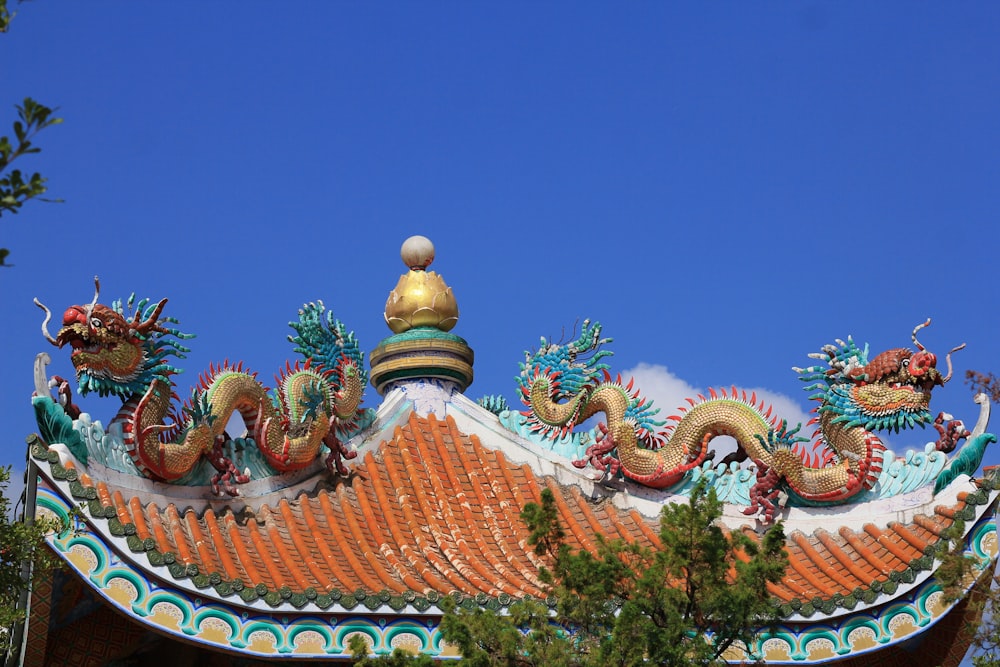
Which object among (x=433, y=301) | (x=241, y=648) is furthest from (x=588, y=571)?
(x=433, y=301)

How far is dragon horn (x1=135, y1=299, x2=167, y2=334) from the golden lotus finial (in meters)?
3.12

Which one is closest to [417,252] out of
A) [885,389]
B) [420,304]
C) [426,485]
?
[420,304]

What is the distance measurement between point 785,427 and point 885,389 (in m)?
0.78

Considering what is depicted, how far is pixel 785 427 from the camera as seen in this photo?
1315 centimetres

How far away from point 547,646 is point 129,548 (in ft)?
10.4

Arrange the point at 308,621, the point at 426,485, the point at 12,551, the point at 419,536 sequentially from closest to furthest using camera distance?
the point at 12,551 < the point at 308,621 < the point at 419,536 < the point at 426,485

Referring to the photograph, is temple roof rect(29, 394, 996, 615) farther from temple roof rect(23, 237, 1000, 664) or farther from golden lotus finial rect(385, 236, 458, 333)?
golden lotus finial rect(385, 236, 458, 333)

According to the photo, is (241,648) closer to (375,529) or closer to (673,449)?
(375,529)

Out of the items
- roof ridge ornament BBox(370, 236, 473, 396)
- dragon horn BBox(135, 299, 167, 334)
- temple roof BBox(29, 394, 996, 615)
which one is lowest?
temple roof BBox(29, 394, 996, 615)

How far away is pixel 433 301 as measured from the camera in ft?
48.6

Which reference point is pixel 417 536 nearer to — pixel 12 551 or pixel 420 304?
pixel 420 304

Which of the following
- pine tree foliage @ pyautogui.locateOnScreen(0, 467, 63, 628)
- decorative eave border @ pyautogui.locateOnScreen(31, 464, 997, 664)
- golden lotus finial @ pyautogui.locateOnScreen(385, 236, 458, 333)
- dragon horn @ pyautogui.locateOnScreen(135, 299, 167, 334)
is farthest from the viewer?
golden lotus finial @ pyautogui.locateOnScreen(385, 236, 458, 333)

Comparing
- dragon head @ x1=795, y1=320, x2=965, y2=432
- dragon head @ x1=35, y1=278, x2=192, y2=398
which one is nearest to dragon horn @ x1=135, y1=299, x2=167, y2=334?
dragon head @ x1=35, y1=278, x2=192, y2=398

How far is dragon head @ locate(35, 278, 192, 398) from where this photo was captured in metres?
11.7
